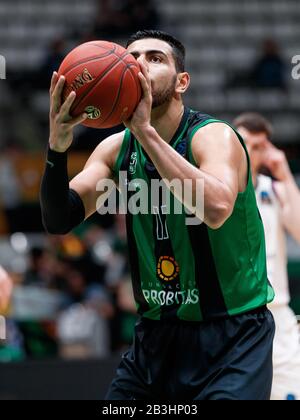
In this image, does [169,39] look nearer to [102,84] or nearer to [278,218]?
[102,84]

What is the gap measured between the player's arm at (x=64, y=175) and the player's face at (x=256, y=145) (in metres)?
1.66

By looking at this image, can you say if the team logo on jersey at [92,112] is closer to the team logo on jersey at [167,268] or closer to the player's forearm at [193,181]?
the player's forearm at [193,181]

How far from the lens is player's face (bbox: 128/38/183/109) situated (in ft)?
13.5

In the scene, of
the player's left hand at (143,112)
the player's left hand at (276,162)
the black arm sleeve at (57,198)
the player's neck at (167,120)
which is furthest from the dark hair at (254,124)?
the player's left hand at (143,112)

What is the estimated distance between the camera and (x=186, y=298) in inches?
161

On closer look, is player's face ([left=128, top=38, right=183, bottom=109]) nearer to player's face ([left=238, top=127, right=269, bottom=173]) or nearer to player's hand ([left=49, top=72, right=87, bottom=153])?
player's hand ([left=49, top=72, right=87, bottom=153])

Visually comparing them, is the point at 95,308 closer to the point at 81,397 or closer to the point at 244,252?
the point at 81,397

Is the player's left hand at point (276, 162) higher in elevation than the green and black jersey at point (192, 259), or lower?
higher

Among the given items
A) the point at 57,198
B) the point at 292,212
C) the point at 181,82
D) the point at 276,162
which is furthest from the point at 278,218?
the point at 57,198

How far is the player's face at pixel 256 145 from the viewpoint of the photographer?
5.98m

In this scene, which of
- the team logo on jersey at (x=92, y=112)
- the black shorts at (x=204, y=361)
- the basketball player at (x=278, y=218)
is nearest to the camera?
the team logo on jersey at (x=92, y=112)

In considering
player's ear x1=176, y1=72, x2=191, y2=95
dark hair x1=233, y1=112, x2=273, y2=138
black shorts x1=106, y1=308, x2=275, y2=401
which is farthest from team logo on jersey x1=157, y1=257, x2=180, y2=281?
dark hair x1=233, y1=112, x2=273, y2=138

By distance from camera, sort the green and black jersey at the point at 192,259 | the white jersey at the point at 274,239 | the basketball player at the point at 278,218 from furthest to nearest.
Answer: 1. the white jersey at the point at 274,239
2. the basketball player at the point at 278,218
3. the green and black jersey at the point at 192,259

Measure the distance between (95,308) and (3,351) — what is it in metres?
1.02
